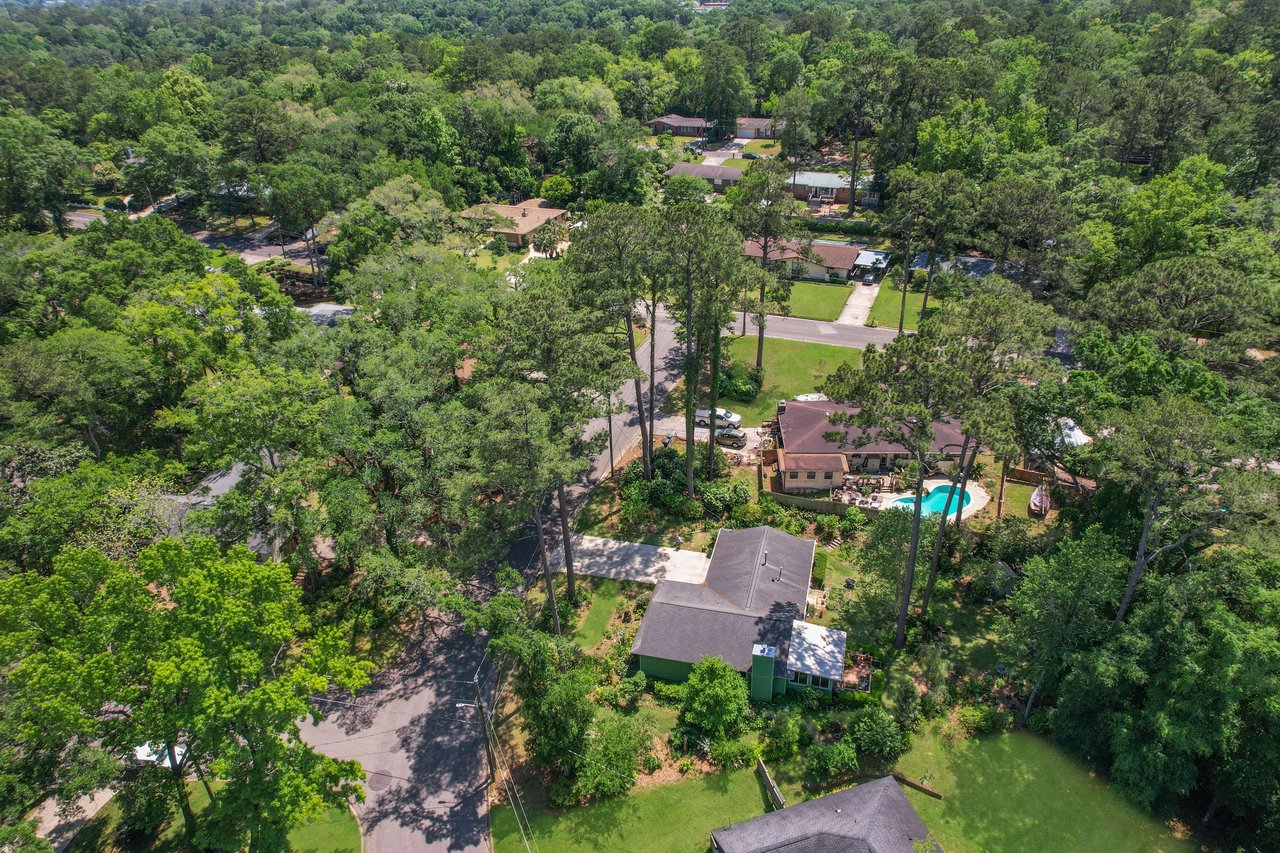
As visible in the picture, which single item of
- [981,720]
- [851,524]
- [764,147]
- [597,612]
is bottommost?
[597,612]

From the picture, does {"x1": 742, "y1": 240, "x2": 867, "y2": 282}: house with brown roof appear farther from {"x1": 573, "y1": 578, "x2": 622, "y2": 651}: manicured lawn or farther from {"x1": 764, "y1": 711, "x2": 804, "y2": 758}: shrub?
{"x1": 764, "y1": 711, "x2": 804, "y2": 758}: shrub

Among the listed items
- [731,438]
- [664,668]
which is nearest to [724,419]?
[731,438]

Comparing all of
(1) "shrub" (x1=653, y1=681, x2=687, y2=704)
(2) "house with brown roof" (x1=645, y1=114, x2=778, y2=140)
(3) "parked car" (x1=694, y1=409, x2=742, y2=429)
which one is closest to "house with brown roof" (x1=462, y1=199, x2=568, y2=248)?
(3) "parked car" (x1=694, y1=409, x2=742, y2=429)

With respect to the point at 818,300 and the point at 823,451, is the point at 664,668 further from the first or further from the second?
the point at 818,300

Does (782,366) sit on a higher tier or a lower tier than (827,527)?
higher

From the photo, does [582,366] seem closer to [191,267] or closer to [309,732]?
[309,732]

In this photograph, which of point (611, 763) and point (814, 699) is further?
point (814, 699)

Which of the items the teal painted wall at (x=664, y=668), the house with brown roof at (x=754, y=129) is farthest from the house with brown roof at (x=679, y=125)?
the teal painted wall at (x=664, y=668)
